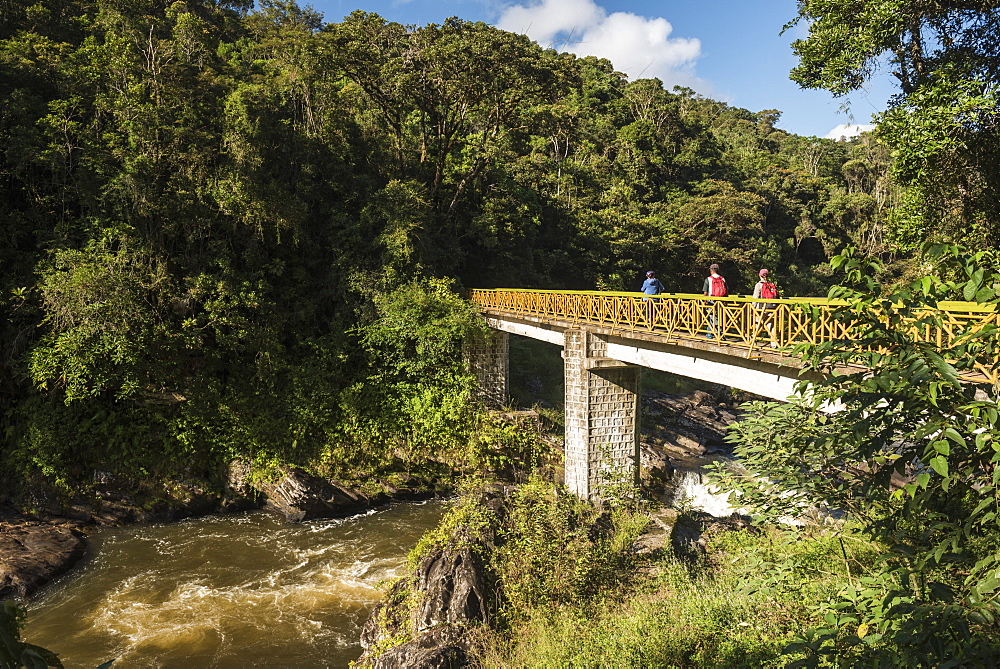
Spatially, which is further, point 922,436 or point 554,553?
point 554,553

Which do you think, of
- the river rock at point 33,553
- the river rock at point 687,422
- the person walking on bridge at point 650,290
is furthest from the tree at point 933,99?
the river rock at point 33,553

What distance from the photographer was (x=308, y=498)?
14.8 meters

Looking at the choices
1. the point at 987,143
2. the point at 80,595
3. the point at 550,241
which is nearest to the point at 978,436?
the point at 987,143

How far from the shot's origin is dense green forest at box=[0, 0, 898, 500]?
14.8m

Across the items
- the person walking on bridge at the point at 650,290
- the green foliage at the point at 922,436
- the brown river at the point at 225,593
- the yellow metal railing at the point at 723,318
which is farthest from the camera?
the person walking on bridge at the point at 650,290

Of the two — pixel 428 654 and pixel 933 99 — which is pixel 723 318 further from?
pixel 428 654

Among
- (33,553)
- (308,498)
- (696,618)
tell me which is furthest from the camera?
(308,498)

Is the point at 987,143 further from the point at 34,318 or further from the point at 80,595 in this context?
the point at 34,318

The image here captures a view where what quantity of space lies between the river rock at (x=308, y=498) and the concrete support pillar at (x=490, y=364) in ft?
19.3

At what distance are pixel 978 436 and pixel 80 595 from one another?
581 inches

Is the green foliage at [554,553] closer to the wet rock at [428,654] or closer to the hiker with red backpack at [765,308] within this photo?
the wet rock at [428,654]

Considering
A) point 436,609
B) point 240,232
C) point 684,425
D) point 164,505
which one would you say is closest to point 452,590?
point 436,609

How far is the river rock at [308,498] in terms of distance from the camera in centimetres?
1472

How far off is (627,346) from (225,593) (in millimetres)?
10357
